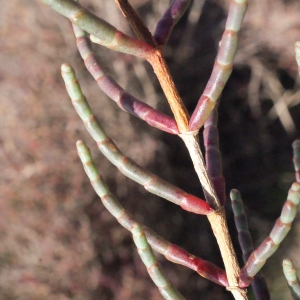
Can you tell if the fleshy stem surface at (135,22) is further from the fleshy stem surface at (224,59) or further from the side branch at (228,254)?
the side branch at (228,254)

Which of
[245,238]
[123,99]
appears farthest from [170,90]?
[245,238]

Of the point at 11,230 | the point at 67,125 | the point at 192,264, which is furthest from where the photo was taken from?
the point at 67,125

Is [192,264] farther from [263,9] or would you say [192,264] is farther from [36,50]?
[263,9]

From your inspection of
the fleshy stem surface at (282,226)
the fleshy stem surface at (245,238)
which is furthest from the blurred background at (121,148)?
the fleshy stem surface at (282,226)

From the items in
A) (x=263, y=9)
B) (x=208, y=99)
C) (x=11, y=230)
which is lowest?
(x=208, y=99)

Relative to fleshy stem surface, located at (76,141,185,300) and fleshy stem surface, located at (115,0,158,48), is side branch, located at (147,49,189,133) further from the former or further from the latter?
fleshy stem surface, located at (76,141,185,300)

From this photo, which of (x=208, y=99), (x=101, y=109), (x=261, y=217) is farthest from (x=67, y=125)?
(x=208, y=99)

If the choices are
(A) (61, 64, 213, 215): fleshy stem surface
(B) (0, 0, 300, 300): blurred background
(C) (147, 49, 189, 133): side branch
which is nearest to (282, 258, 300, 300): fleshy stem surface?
(A) (61, 64, 213, 215): fleshy stem surface
